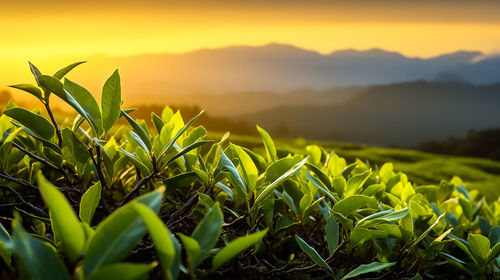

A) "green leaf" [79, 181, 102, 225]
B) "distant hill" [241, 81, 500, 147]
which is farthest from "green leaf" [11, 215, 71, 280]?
"distant hill" [241, 81, 500, 147]

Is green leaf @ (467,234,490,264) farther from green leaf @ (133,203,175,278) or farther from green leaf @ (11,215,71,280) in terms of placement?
green leaf @ (11,215,71,280)

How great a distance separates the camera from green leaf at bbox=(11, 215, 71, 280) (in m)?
0.65

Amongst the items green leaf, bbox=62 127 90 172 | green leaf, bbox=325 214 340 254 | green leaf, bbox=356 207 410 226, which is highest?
green leaf, bbox=62 127 90 172

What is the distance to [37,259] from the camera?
677 mm

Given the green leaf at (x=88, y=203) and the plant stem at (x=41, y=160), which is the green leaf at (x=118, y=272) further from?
the plant stem at (x=41, y=160)

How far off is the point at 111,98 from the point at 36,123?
0.30m

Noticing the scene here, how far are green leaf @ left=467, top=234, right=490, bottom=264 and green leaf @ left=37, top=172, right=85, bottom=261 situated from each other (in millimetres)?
1297

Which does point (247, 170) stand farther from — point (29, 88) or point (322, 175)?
point (29, 88)

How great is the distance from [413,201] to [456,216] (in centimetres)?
70

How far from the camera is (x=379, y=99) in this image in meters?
135

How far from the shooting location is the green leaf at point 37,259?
0.65 metres

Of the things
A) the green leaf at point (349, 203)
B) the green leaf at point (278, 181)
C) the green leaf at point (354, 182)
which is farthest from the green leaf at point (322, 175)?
the green leaf at point (278, 181)

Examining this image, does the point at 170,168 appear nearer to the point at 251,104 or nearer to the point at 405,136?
the point at 251,104

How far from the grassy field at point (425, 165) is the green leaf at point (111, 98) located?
25.0 ft
